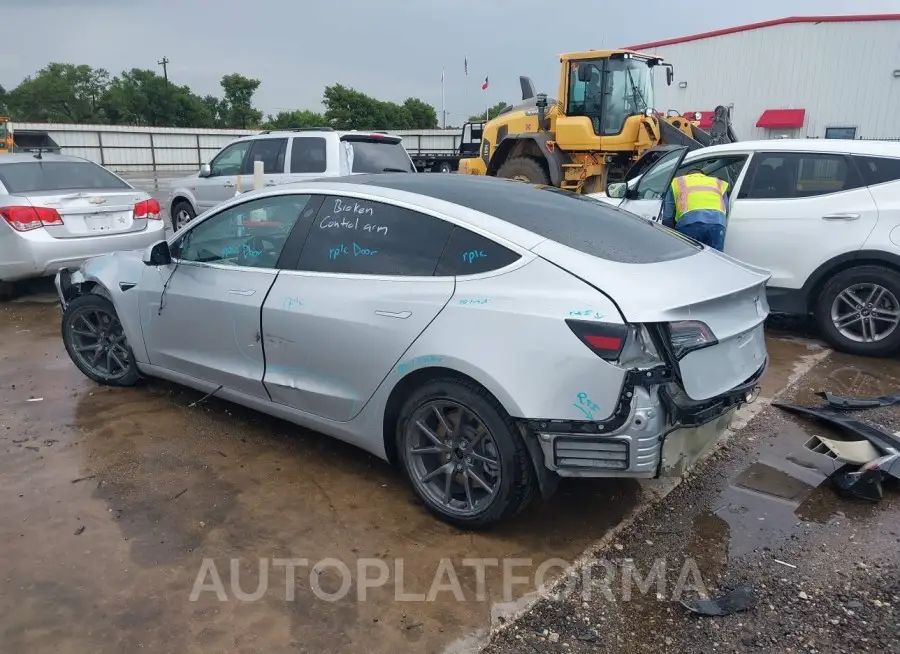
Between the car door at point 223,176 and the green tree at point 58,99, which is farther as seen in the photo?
the green tree at point 58,99

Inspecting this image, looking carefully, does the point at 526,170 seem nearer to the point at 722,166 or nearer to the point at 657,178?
the point at 657,178

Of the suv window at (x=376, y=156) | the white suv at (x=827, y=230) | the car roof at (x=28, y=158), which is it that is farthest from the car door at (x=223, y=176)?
the white suv at (x=827, y=230)

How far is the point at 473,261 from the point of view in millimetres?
3225

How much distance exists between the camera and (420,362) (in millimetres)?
3191

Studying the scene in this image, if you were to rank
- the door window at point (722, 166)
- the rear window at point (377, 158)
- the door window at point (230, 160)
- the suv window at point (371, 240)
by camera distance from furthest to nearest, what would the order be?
the door window at point (230, 160) < the rear window at point (377, 158) < the door window at point (722, 166) < the suv window at point (371, 240)

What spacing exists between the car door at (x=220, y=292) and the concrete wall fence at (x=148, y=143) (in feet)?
93.1

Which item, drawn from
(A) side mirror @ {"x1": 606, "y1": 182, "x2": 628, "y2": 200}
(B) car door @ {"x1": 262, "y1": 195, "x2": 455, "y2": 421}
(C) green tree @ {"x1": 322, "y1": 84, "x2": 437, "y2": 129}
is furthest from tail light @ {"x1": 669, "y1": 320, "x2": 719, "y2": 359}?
(C) green tree @ {"x1": 322, "y1": 84, "x2": 437, "y2": 129}

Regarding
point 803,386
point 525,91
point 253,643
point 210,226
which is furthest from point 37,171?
point 525,91

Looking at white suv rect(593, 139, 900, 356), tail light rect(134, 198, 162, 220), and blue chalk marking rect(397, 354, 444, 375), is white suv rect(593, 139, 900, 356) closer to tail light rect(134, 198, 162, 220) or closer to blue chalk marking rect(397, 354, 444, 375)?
blue chalk marking rect(397, 354, 444, 375)

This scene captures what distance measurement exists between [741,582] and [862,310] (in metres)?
3.83

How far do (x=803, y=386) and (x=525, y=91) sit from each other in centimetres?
1341

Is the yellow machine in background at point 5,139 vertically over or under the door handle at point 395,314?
over

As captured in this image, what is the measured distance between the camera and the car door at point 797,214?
5.70 meters

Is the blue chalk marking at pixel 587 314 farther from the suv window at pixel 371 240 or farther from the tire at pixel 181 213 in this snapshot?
the tire at pixel 181 213
